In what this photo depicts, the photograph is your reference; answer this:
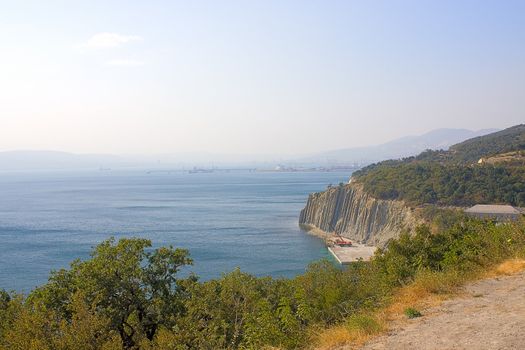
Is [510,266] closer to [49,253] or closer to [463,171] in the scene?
[49,253]

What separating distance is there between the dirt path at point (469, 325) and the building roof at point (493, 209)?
126ft

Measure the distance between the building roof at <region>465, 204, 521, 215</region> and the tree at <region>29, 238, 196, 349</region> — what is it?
37.9 m

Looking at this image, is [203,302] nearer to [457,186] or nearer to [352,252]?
[352,252]

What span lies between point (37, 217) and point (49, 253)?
33517 millimetres

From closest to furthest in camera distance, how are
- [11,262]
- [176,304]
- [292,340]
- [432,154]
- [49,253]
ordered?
[292,340]
[176,304]
[11,262]
[49,253]
[432,154]

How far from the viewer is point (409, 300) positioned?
314 inches

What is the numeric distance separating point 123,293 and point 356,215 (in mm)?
52092

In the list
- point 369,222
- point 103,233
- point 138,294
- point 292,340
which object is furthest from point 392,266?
point 103,233

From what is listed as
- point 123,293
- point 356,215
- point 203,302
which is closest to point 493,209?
point 356,215

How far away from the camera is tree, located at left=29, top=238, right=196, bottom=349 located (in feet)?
36.8

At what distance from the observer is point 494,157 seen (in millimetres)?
65625

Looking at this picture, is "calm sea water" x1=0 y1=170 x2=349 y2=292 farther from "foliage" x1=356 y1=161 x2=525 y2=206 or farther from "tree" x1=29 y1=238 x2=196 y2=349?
"tree" x1=29 y1=238 x2=196 y2=349

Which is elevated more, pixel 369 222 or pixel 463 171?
pixel 463 171

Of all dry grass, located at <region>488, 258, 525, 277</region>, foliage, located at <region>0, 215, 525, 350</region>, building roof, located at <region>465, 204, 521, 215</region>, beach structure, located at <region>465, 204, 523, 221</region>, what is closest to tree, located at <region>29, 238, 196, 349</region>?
foliage, located at <region>0, 215, 525, 350</region>
